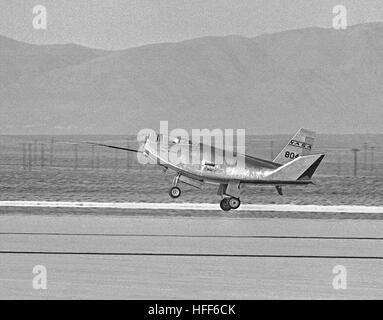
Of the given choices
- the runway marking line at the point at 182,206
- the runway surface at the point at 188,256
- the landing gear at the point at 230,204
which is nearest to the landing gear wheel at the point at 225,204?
the landing gear at the point at 230,204

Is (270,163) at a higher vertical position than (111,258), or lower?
higher

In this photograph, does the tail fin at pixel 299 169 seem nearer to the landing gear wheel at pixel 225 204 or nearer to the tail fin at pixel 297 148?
the tail fin at pixel 297 148

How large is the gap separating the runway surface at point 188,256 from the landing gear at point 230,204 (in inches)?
30.1

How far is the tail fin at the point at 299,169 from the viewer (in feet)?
55.5

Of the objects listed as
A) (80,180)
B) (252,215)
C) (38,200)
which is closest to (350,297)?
(252,215)

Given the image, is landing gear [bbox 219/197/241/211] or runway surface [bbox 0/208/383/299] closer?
runway surface [bbox 0/208/383/299]

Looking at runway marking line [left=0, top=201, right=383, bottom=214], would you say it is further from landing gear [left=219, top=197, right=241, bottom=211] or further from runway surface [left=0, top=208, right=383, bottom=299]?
landing gear [left=219, top=197, right=241, bottom=211]

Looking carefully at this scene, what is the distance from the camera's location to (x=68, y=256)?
15.7 meters

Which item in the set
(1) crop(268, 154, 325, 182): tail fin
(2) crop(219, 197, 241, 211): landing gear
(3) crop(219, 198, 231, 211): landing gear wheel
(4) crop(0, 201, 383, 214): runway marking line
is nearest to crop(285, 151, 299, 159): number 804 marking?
(1) crop(268, 154, 325, 182): tail fin

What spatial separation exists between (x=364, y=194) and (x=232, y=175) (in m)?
13.0

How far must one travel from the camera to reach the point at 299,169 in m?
17.0

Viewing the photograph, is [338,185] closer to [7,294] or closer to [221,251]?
[221,251]

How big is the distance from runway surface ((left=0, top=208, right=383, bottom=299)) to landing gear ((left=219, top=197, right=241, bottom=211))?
0.76 m

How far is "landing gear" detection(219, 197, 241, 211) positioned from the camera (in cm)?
1831
